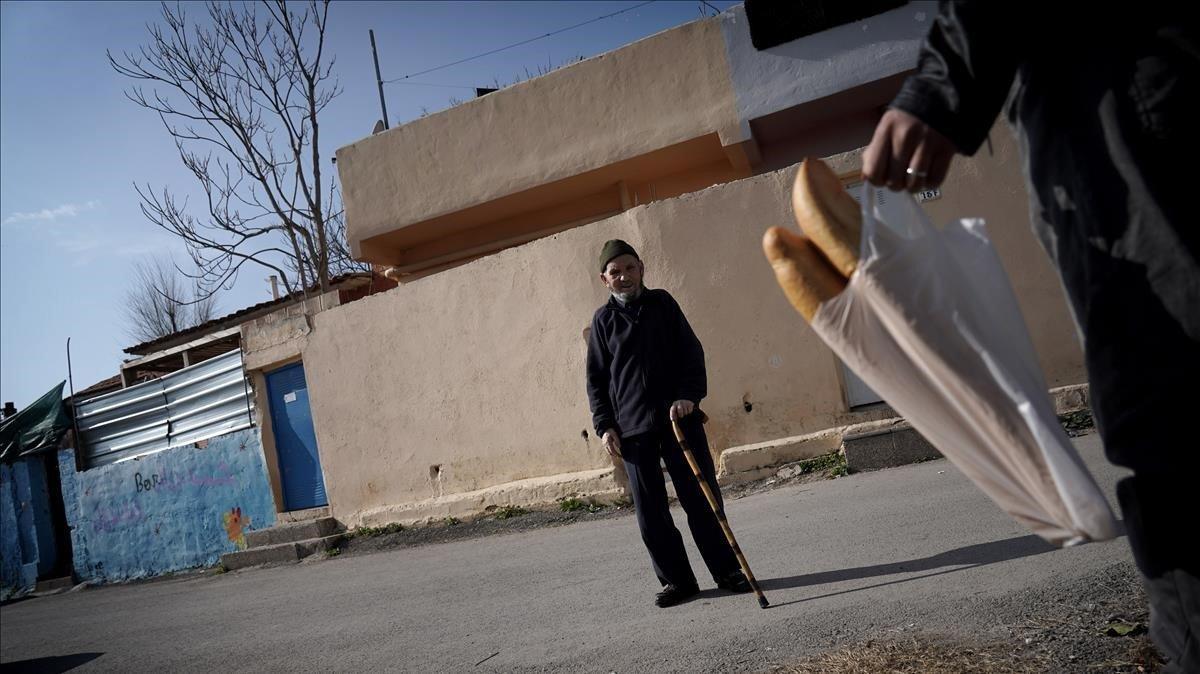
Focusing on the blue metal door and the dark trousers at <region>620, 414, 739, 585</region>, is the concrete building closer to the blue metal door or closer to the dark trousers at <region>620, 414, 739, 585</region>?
the blue metal door

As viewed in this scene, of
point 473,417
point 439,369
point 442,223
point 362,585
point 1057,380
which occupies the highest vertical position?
point 442,223

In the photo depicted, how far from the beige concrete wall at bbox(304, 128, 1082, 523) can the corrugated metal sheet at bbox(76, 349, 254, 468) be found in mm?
2434

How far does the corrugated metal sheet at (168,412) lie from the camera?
48.6 feet

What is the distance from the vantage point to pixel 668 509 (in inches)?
193

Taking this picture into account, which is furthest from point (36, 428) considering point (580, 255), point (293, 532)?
point (580, 255)

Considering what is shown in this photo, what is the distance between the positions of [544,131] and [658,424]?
31.6ft

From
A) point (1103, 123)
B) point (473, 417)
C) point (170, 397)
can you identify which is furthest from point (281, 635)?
point (170, 397)

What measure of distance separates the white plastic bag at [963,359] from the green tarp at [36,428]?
1858 centimetres

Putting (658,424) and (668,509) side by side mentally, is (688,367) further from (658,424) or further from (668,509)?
A: (668,509)

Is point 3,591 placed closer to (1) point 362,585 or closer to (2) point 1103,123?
(1) point 362,585

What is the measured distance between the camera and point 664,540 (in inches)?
194

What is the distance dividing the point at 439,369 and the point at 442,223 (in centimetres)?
423

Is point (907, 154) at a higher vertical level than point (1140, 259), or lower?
higher

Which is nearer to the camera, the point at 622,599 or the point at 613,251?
the point at 613,251
